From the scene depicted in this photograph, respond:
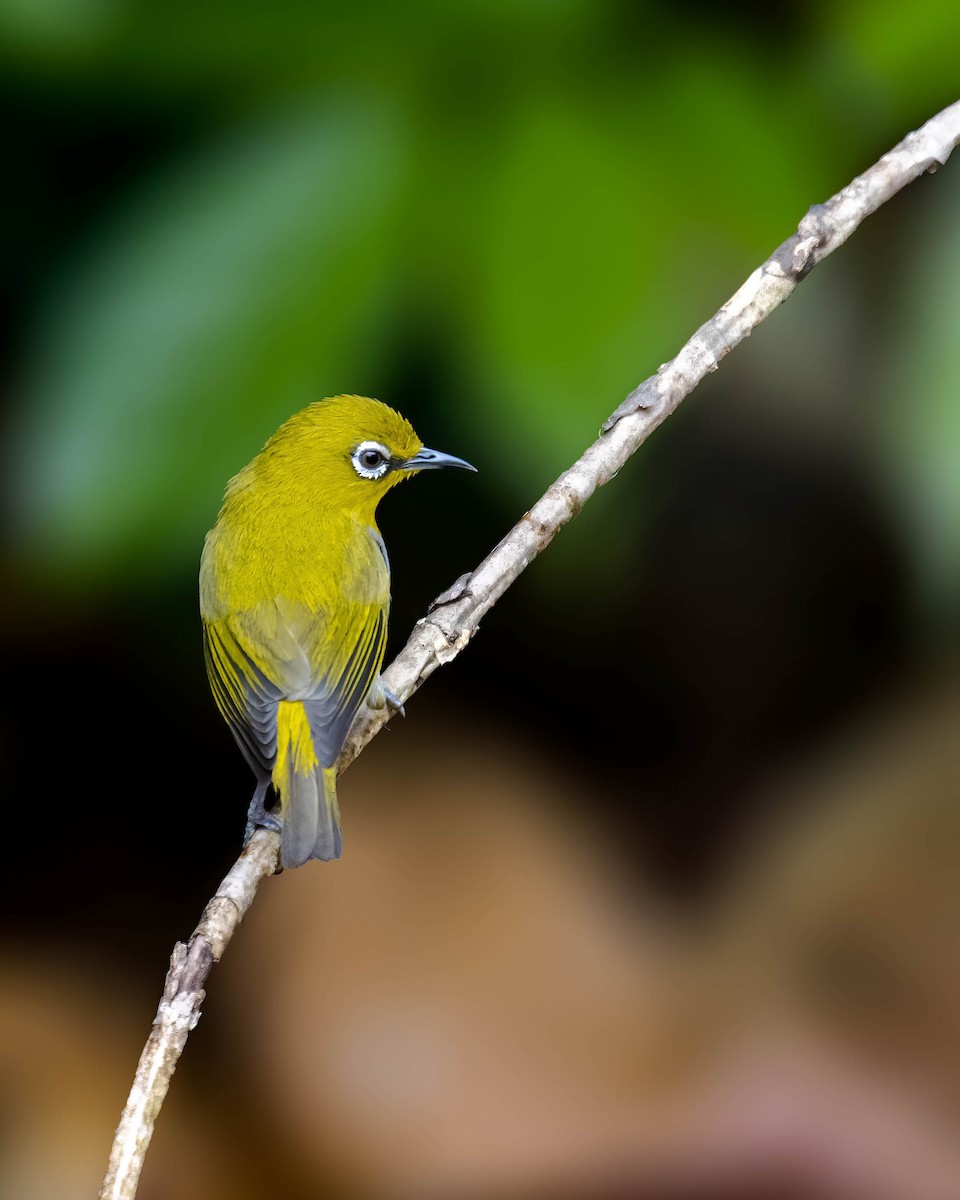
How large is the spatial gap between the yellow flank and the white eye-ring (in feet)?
1.18

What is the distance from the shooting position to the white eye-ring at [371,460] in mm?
1751

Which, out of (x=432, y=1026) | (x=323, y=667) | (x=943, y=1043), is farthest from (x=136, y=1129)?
(x=943, y=1043)

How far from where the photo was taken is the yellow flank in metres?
1.52

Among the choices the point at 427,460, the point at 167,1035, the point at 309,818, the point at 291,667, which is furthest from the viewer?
the point at 427,460

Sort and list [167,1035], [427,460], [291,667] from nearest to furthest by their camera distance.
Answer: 1. [167,1035]
2. [291,667]
3. [427,460]

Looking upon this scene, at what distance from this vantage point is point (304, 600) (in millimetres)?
1677

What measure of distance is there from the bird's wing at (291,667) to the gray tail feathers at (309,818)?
3 cm

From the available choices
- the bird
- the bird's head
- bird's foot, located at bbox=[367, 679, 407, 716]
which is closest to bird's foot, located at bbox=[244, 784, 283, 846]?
the bird

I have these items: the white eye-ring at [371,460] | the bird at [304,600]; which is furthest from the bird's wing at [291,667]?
the white eye-ring at [371,460]

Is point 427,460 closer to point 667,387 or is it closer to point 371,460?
point 371,460

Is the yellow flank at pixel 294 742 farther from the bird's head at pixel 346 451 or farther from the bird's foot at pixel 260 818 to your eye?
the bird's head at pixel 346 451

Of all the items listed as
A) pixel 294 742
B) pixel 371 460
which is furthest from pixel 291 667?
pixel 371 460

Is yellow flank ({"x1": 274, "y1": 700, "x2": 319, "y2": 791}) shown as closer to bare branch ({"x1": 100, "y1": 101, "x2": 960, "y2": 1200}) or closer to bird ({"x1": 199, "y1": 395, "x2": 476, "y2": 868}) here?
bird ({"x1": 199, "y1": 395, "x2": 476, "y2": 868})

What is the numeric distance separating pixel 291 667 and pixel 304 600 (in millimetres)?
125
